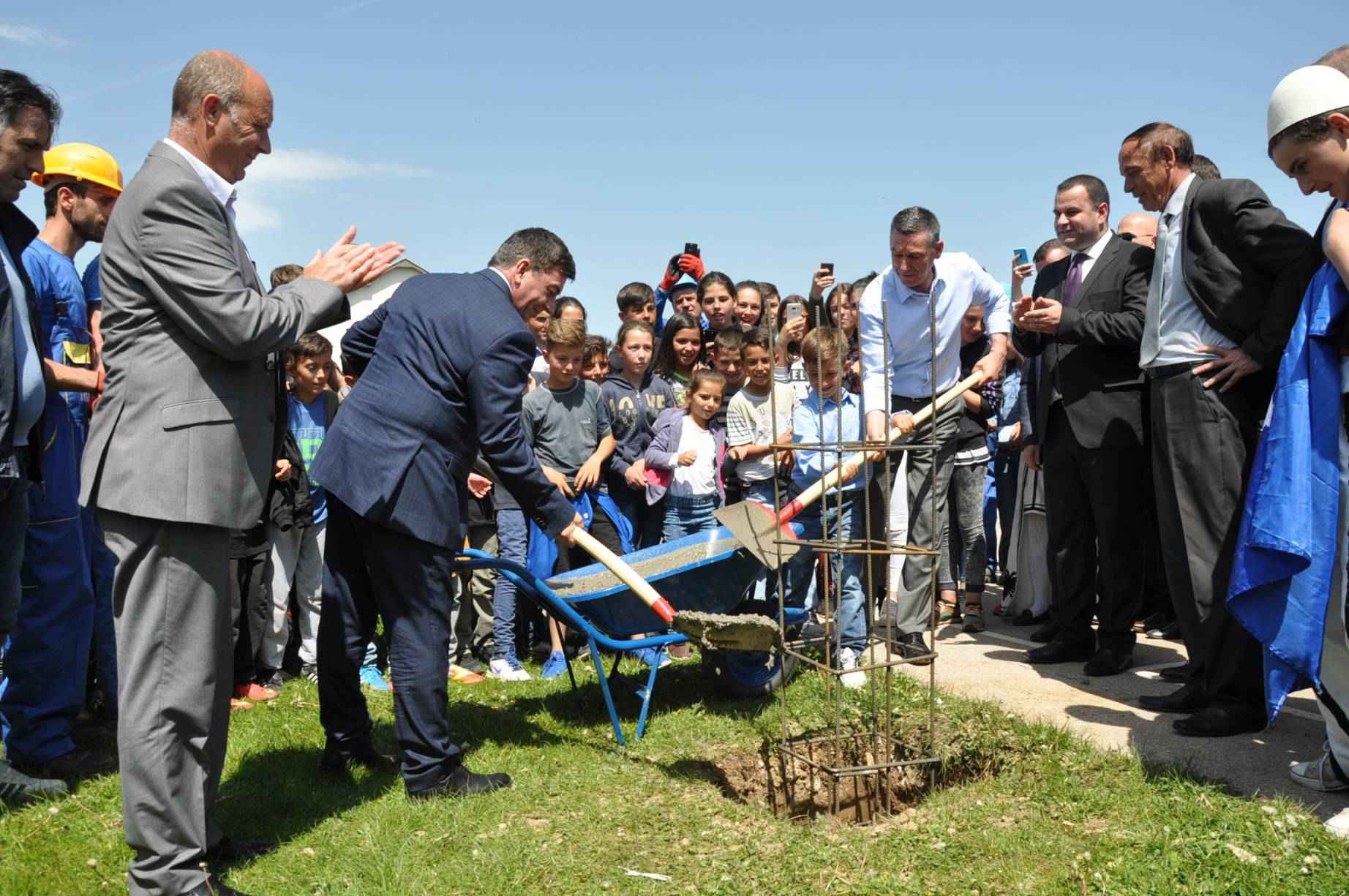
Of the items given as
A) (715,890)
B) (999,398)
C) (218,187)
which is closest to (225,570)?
(218,187)

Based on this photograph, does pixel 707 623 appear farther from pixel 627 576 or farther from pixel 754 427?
pixel 754 427

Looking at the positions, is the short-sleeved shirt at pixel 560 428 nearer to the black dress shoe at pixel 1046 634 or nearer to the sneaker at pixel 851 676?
the sneaker at pixel 851 676

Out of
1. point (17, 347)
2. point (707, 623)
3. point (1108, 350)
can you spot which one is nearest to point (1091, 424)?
point (1108, 350)

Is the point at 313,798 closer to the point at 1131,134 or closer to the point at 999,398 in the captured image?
the point at 1131,134

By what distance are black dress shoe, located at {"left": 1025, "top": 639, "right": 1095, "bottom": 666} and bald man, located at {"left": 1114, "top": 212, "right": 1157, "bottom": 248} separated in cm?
260

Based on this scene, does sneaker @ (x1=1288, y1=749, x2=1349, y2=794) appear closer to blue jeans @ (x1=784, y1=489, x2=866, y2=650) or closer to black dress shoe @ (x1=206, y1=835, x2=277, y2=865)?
blue jeans @ (x1=784, y1=489, x2=866, y2=650)

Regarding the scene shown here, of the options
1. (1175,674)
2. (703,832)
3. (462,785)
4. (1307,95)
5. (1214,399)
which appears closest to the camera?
(1307,95)

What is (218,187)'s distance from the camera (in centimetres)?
313

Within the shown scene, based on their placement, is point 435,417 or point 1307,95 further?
point 435,417

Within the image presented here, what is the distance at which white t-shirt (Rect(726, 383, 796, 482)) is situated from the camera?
6.11m

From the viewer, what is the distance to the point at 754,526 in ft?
14.7

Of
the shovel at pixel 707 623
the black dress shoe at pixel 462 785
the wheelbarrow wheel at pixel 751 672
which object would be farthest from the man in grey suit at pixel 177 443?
the wheelbarrow wheel at pixel 751 672

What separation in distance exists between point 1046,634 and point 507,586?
3168 mm

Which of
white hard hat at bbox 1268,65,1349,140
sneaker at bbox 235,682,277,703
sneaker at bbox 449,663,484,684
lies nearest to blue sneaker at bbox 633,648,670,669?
sneaker at bbox 449,663,484,684
